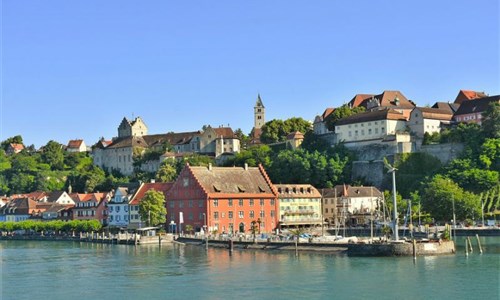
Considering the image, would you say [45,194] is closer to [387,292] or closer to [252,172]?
[252,172]

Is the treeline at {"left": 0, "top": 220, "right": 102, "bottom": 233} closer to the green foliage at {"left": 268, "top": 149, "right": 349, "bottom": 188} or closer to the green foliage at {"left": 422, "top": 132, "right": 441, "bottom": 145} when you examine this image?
the green foliage at {"left": 268, "top": 149, "right": 349, "bottom": 188}

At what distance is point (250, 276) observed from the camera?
1944 inches

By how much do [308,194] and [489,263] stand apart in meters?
45.6

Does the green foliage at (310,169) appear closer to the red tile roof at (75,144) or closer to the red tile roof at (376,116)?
the red tile roof at (376,116)

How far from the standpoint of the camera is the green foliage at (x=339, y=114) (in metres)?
120

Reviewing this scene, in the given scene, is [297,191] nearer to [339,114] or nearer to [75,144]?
[339,114]

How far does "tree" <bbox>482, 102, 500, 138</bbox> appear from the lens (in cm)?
9800

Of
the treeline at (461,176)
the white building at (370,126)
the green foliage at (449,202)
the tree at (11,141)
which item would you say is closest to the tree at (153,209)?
the treeline at (461,176)

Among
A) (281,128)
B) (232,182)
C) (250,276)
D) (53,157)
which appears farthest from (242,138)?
(250,276)

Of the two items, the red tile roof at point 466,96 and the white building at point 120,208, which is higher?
the red tile roof at point 466,96

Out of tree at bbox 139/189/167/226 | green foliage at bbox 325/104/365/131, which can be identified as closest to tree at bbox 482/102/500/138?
green foliage at bbox 325/104/365/131

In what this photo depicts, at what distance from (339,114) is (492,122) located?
27.8m

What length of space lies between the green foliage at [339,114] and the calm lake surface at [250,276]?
54.7 metres

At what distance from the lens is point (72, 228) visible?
9956cm
